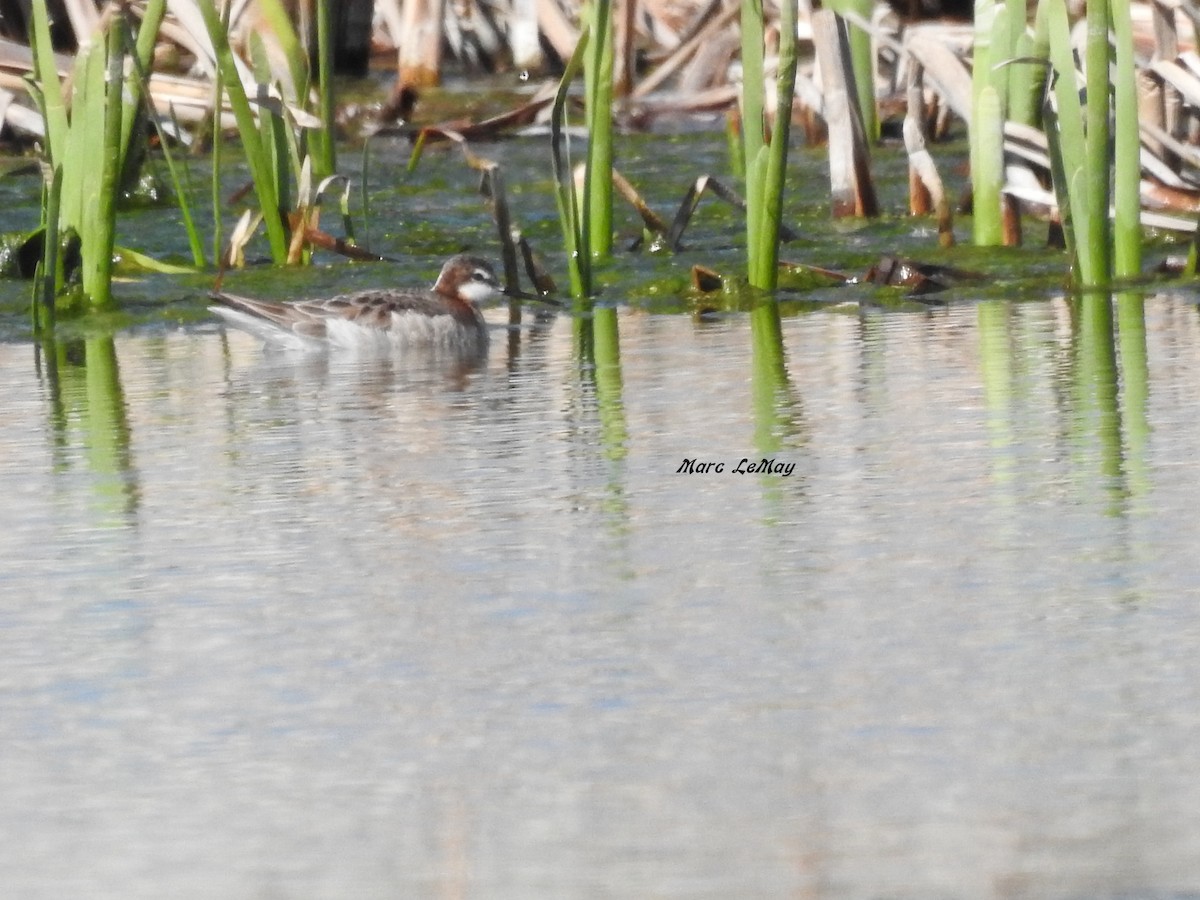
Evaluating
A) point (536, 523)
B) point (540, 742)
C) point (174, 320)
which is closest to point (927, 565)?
point (536, 523)

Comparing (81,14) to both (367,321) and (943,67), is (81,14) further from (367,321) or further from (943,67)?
(367,321)

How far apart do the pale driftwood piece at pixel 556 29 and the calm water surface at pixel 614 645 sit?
669 centimetres

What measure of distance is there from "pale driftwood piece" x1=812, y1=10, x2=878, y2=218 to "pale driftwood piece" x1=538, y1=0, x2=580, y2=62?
10.5 feet

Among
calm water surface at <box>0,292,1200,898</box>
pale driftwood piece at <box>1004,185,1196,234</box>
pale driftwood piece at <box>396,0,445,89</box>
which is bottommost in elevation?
calm water surface at <box>0,292,1200,898</box>

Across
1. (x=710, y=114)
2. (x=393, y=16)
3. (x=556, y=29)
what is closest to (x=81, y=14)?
(x=393, y=16)

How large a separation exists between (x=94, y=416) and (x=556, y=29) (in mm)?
6923

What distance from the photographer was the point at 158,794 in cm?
282

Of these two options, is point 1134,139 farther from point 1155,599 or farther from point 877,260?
point 1155,599

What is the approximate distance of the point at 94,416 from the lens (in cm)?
602

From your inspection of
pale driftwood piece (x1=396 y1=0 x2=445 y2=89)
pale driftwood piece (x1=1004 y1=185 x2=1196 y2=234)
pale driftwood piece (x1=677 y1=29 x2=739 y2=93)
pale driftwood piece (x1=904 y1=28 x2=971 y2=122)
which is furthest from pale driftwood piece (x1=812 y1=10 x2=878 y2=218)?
pale driftwood piece (x1=396 y1=0 x2=445 y2=89)

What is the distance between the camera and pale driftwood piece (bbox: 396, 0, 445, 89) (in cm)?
1253

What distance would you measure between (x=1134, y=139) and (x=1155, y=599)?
3.70 meters

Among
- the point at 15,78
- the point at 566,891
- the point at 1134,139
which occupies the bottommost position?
the point at 566,891

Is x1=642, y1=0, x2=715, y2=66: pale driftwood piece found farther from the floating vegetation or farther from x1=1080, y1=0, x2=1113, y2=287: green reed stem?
x1=1080, y1=0, x2=1113, y2=287: green reed stem
